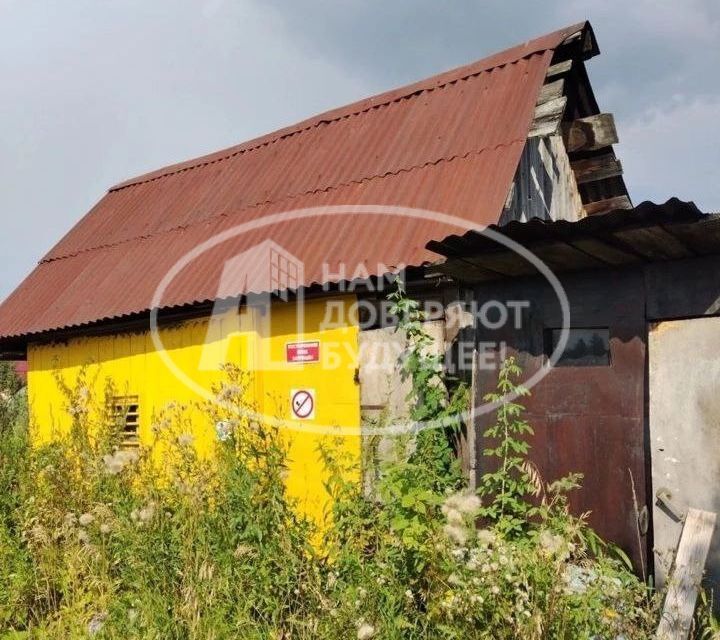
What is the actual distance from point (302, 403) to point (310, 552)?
273cm

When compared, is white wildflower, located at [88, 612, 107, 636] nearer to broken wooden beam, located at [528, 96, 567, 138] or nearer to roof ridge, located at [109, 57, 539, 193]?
broken wooden beam, located at [528, 96, 567, 138]

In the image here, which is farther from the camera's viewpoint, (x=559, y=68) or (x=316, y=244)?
(x=559, y=68)

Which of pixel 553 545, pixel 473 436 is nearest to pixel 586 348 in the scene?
pixel 473 436

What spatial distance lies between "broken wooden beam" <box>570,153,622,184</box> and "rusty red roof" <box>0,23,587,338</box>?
1956mm

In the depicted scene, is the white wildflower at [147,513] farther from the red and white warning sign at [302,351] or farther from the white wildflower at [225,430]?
the red and white warning sign at [302,351]

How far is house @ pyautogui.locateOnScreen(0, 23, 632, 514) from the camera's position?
6.58 m

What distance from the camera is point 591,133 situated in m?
8.41

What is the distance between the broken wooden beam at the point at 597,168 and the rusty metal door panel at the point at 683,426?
5269 millimetres

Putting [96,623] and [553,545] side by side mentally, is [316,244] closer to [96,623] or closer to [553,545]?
[96,623]

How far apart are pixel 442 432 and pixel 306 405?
1805 millimetres

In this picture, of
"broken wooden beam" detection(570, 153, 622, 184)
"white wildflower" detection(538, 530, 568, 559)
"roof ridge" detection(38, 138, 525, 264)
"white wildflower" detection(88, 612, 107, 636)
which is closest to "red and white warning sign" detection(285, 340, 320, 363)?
"roof ridge" detection(38, 138, 525, 264)

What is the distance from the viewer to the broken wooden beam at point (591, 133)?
8.24 metres

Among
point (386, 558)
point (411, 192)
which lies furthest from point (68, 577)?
point (411, 192)

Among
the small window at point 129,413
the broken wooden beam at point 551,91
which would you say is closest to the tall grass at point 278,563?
the small window at point 129,413
